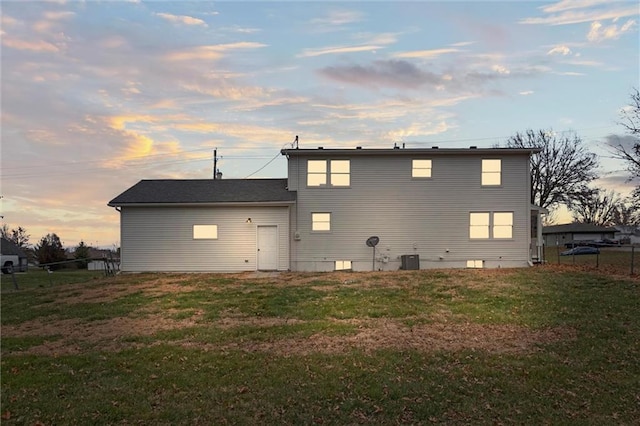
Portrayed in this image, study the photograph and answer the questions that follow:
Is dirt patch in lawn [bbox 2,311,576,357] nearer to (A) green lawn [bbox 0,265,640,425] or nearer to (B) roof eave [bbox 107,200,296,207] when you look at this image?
(A) green lawn [bbox 0,265,640,425]

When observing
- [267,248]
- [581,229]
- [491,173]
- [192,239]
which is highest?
[491,173]

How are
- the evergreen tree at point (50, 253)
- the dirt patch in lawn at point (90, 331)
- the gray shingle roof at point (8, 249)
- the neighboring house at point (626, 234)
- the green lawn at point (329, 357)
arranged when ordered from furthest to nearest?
the neighboring house at point (626, 234) < the gray shingle roof at point (8, 249) < the evergreen tree at point (50, 253) < the dirt patch in lawn at point (90, 331) < the green lawn at point (329, 357)

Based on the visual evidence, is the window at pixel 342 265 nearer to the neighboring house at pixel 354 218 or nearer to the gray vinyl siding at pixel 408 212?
the neighboring house at pixel 354 218

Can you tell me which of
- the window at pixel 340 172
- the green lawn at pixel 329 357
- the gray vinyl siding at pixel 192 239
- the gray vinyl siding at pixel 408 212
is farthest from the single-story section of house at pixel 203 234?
the green lawn at pixel 329 357

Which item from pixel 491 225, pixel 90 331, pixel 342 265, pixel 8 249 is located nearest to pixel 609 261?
pixel 491 225

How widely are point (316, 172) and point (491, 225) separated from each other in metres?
8.01

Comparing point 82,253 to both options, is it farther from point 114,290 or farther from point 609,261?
point 609,261

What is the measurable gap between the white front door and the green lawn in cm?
691

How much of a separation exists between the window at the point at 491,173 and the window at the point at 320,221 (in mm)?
7031

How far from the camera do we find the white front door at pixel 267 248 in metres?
20.4

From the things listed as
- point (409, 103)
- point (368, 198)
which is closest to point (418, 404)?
point (368, 198)

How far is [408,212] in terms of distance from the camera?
20781mm

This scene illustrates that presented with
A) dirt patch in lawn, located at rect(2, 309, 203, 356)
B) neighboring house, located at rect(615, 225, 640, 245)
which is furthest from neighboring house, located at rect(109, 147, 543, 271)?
neighboring house, located at rect(615, 225, 640, 245)

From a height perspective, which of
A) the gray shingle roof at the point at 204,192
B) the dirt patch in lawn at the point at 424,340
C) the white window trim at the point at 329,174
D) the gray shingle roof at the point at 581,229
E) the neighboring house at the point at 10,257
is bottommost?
the neighboring house at the point at 10,257
